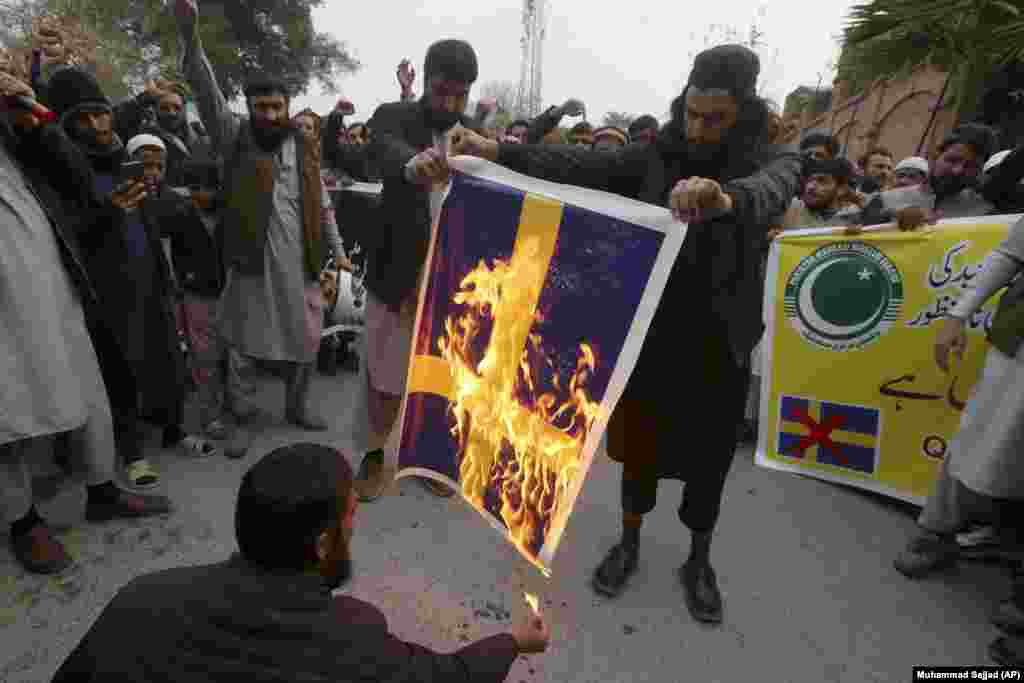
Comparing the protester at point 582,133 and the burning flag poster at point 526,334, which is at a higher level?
the protester at point 582,133

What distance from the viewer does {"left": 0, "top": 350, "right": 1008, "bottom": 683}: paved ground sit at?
6.24ft

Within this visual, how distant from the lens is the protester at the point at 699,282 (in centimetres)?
169

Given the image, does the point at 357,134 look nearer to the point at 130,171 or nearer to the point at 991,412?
the point at 130,171

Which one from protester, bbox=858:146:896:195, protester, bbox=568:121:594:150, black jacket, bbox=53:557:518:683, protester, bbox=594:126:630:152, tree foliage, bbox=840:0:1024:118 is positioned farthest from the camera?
protester, bbox=568:121:594:150

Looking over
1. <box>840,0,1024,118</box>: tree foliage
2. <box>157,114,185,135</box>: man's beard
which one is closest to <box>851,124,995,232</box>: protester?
<box>840,0,1024,118</box>: tree foliage

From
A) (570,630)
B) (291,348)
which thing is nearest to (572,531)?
(570,630)

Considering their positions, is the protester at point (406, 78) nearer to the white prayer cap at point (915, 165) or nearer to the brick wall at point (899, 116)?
the white prayer cap at point (915, 165)

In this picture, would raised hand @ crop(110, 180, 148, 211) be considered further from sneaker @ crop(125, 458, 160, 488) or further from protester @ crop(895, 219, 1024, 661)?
protester @ crop(895, 219, 1024, 661)

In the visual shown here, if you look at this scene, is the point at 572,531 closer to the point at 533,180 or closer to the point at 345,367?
the point at 533,180

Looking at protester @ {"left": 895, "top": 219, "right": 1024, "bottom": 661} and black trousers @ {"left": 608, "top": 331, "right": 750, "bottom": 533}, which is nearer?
black trousers @ {"left": 608, "top": 331, "right": 750, "bottom": 533}

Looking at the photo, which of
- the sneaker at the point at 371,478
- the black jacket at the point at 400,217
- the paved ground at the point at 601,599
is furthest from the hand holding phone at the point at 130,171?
the sneaker at the point at 371,478

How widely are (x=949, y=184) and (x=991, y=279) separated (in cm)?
130

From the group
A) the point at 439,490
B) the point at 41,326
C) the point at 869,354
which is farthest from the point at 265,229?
the point at 869,354

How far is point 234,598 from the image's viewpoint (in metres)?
0.93
